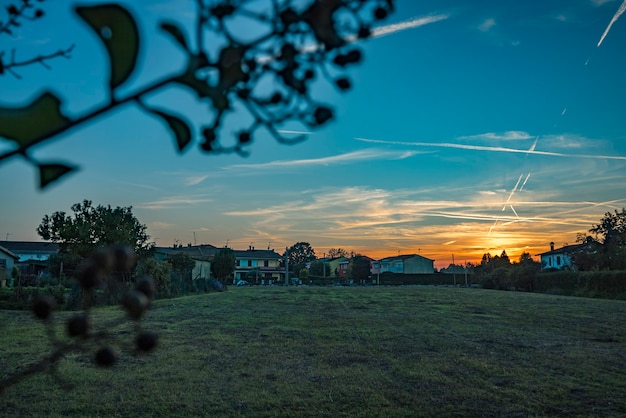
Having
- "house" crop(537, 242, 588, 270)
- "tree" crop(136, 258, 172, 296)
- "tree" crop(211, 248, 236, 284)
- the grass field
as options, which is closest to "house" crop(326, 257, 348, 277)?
"house" crop(537, 242, 588, 270)

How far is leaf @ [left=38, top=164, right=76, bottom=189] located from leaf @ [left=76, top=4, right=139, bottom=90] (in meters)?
0.10

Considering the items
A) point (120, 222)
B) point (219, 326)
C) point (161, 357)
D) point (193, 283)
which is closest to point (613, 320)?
point (219, 326)

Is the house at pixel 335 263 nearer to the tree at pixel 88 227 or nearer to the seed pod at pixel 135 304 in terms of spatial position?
the tree at pixel 88 227

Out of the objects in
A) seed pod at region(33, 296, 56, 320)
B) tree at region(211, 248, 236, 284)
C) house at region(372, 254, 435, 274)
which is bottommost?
seed pod at region(33, 296, 56, 320)

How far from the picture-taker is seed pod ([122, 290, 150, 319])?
367 mm

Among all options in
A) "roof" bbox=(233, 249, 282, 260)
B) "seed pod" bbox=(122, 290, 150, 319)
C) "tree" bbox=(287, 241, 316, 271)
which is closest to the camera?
"seed pod" bbox=(122, 290, 150, 319)

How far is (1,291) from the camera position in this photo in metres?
20.0

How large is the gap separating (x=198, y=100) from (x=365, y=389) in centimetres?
740

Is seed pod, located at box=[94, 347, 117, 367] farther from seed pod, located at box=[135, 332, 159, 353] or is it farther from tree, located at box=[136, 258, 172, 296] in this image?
tree, located at box=[136, 258, 172, 296]

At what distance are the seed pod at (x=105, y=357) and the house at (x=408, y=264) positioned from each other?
85.4 metres

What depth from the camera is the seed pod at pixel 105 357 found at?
397 millimetres

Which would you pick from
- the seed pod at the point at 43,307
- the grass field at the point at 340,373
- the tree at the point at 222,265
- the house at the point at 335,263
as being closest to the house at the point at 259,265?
the house at the point at 335,263

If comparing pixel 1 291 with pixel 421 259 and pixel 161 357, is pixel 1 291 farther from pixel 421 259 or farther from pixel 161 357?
pixel 421 259

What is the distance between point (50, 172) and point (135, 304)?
0.53 ft
